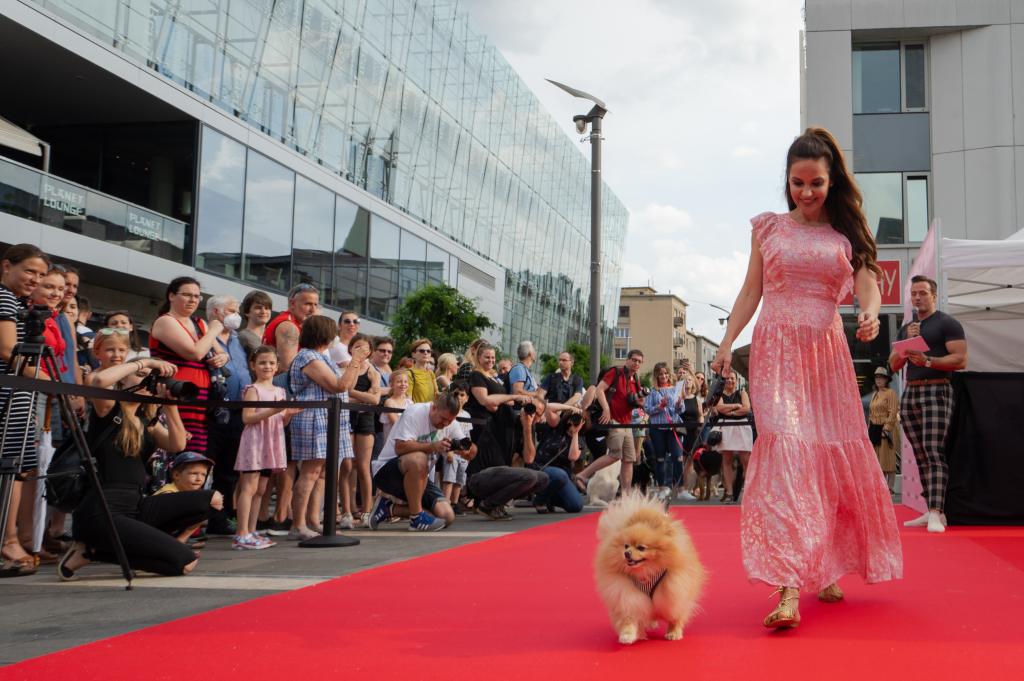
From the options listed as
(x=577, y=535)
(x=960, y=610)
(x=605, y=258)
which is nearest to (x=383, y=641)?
(x=960, y=610)

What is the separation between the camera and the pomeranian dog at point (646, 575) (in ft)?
11.0

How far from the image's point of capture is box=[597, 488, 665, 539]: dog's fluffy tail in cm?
349

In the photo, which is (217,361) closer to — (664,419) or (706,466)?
(664,419)

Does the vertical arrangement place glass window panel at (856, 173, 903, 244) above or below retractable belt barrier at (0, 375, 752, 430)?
above

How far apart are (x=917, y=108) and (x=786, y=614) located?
848 inches

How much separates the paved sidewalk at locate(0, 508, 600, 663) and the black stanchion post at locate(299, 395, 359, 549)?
0.16m

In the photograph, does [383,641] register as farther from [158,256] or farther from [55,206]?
[158,256]

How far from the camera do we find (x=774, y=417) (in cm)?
385

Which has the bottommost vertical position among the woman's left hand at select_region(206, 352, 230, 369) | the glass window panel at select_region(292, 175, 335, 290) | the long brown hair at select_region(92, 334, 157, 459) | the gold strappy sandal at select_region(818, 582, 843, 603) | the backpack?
the gold strappy sandal at select_region(818, 582, 843, 603)

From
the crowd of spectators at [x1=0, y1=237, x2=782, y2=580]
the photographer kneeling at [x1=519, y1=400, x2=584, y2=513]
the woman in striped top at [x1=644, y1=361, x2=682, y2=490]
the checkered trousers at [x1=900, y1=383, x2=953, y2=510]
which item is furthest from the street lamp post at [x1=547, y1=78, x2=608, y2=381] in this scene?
the checkered trousers at [x1=900, y1=383, x2=953, y2=510]

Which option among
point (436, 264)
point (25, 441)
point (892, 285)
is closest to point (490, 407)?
point (25, 441)

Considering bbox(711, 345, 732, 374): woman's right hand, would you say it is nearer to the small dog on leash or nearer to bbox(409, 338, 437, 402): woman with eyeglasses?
bbox(409, 338, 437, 402): woman with eyeglasses

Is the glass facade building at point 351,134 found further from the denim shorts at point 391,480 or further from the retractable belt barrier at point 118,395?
the retractable belt barrier at point 118,395

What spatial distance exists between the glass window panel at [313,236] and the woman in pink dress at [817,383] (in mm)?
20964
